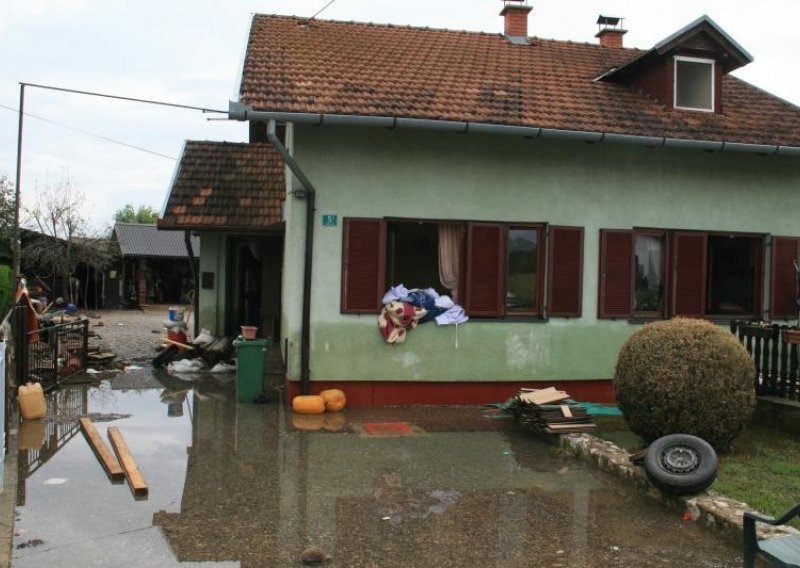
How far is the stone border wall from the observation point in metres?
5.20

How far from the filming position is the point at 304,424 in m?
8.83

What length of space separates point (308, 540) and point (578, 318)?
6.43 m

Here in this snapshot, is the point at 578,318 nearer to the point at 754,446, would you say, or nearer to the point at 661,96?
the point at 754,446

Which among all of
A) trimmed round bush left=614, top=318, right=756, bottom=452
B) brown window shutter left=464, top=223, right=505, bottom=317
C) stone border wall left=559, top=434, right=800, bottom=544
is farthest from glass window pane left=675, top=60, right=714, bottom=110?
stone border wall left=559, top=434, right=800, bottom=544

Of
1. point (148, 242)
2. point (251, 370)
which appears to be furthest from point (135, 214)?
point (251, 370)

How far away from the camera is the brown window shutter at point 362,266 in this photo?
988 cm

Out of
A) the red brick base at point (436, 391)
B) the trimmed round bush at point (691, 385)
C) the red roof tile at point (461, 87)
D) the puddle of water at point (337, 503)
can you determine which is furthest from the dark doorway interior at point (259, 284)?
the trimmed round bush at point (691, 385)

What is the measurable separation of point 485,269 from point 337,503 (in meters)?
5.09

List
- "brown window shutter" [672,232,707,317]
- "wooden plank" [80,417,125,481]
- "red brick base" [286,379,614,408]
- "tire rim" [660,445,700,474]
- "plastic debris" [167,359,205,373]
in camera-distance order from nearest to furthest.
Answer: "tire rim" [660,445,700,474], "wooden plank" [80,417,125,481], "red brick base" [286,379,614,408], "brown window shutter" [672,232,707,317], "plastic debris" [167,359,205,373]

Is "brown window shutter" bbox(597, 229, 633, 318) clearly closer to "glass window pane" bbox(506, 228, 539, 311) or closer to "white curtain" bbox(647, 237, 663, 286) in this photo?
"white curtain" bbox(647, 237, 663, 286)

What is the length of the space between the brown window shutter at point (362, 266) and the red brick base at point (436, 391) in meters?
1.03

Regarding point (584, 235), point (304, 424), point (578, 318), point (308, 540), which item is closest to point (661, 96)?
point (584, 235)

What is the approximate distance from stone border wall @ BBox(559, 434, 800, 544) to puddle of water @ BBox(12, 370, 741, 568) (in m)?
0.11

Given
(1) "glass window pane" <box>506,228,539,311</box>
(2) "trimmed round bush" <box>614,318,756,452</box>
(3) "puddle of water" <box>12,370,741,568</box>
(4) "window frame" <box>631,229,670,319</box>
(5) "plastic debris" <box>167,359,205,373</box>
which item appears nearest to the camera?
(3) "puddle of water" <box>12,370,741,568</box>
